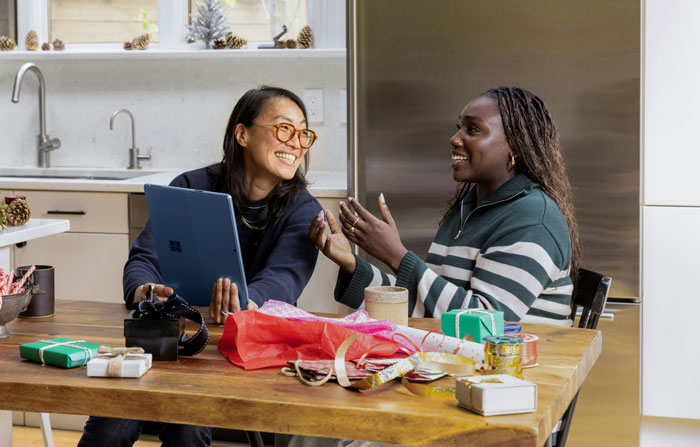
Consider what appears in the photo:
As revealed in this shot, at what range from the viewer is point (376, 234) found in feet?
6.36

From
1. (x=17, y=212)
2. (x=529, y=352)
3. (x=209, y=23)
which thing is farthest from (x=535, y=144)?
(x=209, y=23)

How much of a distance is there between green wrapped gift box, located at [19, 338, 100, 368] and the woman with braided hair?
0.60 m

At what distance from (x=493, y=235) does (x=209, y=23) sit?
2352mm

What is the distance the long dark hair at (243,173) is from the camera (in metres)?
2.18

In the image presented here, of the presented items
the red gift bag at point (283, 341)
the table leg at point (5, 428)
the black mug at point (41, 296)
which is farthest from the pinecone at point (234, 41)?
the red gift bag at point (283, 341)

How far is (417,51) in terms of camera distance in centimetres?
302

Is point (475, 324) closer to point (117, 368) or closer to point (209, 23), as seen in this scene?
point (117, 368)

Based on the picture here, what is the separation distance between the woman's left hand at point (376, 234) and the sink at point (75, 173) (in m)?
2.17

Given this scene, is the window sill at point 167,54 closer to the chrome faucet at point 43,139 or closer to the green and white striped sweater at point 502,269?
the chrome faucet at point 43,139

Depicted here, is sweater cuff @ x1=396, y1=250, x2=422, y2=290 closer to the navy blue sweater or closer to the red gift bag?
the navy blue sweater

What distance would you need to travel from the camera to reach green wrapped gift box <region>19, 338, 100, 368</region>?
4.74 ft

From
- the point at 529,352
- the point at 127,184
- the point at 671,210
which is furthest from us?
the point at 127,184

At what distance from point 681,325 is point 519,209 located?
1287 mm

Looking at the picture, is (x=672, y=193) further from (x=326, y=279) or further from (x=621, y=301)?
(x=326, y=279)
